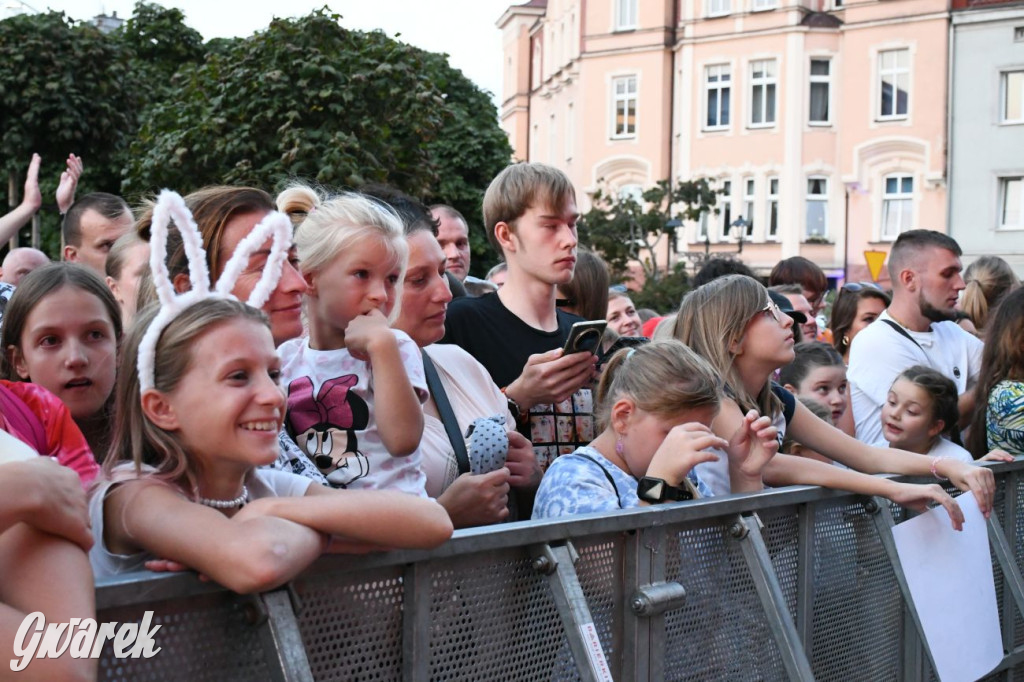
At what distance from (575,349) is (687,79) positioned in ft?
148

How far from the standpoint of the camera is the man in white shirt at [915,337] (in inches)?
242

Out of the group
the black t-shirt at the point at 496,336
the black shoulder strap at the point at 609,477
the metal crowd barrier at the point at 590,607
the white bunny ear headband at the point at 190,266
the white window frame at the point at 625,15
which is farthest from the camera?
the white window frame at the point at 625,15

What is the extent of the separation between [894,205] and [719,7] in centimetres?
1047

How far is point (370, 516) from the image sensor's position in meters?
2.29

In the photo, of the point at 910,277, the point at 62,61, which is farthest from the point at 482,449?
the point at 62,61

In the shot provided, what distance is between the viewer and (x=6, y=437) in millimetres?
2199

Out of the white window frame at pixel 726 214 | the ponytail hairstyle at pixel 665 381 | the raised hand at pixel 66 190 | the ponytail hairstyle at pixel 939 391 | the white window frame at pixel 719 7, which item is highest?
the white window frame at pixel 719 7

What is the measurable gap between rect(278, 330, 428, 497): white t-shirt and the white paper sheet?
75.6 inches

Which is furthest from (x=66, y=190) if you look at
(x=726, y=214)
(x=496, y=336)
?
(x=726, y=214)

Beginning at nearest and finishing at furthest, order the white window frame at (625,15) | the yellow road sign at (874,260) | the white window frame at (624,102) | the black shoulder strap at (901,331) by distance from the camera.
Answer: the black shoulder strap at (901,331) → the yellow road sign at (874,260) → the white window frame at (624,102) → the white window frame at (625,15)

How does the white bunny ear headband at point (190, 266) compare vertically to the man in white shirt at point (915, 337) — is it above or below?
above

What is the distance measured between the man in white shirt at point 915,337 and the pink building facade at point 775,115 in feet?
107

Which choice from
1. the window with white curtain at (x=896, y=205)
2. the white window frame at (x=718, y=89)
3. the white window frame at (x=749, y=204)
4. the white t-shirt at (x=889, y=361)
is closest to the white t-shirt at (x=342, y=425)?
the white t-shirt at (x=889, y=361)

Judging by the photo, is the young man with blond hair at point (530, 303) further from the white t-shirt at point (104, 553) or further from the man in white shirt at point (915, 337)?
the man in white shirt at point (915, 337)
